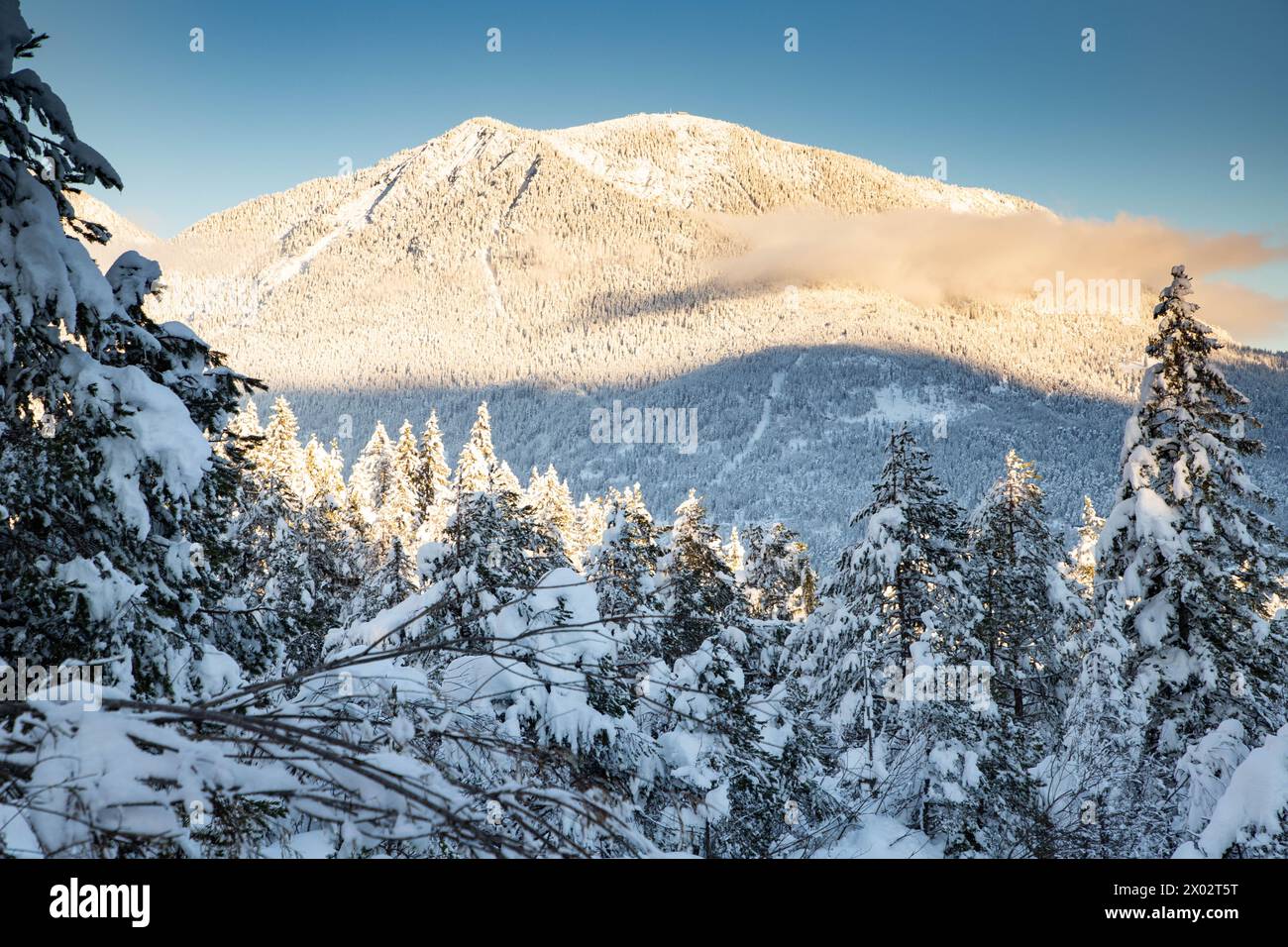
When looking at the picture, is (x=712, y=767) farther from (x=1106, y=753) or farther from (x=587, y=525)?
(x=587, y=525)

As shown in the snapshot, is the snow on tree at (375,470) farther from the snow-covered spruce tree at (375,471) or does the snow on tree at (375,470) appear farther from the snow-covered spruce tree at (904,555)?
the snow-covered spruce tree at (904,555)

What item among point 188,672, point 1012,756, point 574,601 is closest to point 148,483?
point 188,672

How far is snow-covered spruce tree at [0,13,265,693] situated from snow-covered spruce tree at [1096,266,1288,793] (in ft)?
49.3

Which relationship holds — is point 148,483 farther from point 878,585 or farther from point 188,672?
point 878,585

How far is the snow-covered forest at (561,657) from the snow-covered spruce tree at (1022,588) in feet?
0.39

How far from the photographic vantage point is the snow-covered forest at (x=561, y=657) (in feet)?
5.03

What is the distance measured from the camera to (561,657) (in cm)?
331

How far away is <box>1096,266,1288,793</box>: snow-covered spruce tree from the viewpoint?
1392 cm

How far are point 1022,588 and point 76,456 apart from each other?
23.0 m

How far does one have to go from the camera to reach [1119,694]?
1399cm

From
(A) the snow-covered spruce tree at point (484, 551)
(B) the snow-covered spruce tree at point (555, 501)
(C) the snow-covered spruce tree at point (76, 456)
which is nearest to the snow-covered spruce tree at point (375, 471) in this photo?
(B) the snow-covered spruce tree at point (555, 501)

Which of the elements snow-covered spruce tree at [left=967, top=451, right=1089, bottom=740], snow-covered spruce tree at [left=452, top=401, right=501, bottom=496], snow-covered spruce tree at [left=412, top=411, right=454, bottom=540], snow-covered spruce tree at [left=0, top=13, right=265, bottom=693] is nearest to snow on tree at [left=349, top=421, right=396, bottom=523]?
snow-covered spruce tree at [left=412, top=411, right=454, bottom=540]

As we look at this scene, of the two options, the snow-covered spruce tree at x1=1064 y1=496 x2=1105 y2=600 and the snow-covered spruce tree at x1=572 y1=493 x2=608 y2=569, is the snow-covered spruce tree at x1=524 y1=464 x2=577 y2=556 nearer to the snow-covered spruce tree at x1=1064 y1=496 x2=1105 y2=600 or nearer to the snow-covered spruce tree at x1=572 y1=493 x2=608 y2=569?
the snow-covered spruce tree at x1=572 y1=493 x2=608 y2=569
